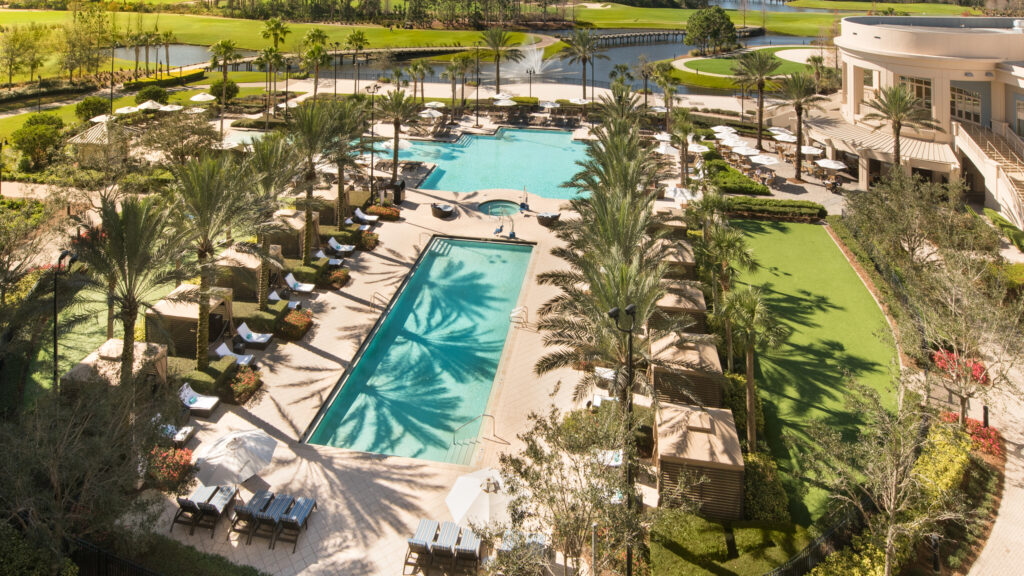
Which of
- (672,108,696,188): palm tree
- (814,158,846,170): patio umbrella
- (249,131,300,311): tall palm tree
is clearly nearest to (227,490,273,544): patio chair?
(249,131,300,311): tall palm tree

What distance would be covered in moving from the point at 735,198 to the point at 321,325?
26223 mm

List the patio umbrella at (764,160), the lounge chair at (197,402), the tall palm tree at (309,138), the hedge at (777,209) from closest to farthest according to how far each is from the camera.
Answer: the lounge chair at (197,402)
the tall palm tree at (309,138)
the hedge at (777,209)
the patio umbrella at (764,160)

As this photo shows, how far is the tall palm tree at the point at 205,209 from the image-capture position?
22.6m

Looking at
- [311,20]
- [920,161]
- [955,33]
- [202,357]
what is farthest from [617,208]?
[311,20]

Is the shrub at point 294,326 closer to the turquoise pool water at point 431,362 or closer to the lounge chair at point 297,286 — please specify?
the lounge chair at point 297,286

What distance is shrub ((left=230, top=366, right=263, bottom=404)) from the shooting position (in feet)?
76.1

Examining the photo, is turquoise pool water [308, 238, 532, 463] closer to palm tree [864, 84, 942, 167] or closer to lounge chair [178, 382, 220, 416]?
lounge chair [178, 382, 220, 416]

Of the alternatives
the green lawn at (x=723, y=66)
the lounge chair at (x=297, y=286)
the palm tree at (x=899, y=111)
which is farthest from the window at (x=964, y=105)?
the green lawn at (x=723, y=66)

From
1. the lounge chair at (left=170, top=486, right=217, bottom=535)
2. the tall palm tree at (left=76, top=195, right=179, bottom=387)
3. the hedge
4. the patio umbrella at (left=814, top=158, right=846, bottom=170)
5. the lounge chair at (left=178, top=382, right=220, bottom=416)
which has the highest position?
the patio umbrella at (left=814, top=158, right=846, bottom=170)

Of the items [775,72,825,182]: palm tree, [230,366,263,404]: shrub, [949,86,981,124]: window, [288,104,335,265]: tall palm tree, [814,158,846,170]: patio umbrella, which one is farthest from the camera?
[775,72,825,182]: palm tree

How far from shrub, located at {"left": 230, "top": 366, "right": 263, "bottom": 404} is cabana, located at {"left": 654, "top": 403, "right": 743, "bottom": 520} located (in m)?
13.5

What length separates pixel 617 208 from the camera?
2462 cm

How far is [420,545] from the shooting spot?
16.8m

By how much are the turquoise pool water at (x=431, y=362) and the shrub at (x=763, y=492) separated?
8.31m
